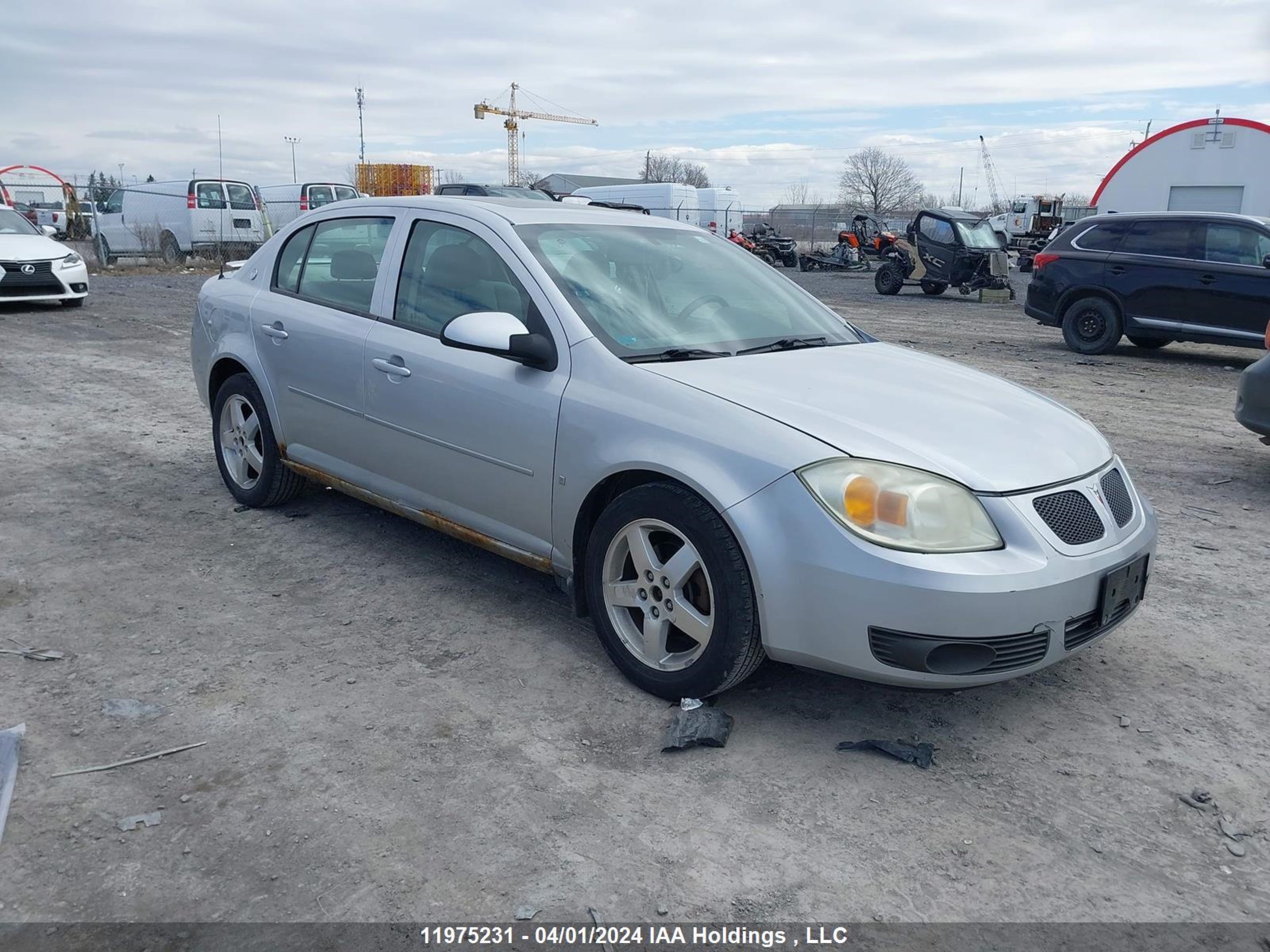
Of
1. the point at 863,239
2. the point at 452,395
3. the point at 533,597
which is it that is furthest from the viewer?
the point at 863,239

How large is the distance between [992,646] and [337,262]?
11.1ft

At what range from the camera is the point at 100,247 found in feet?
78.9

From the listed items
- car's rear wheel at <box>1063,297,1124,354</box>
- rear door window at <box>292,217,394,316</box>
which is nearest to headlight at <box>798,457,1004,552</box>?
rear door window at <box>292,217,394,316</box>

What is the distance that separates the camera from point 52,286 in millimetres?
14445

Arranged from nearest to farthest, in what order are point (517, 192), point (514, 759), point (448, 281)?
point (514, 759) < point (448, 281) < point (517, 192)

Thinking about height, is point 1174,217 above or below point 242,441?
above

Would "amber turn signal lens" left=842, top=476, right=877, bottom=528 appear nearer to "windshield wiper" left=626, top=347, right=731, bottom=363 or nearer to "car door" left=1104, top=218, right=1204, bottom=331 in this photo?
"windshield wiper" left=626, top=347, right=731, bottom=363

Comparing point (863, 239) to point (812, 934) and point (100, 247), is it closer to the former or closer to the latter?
point (100, 247)

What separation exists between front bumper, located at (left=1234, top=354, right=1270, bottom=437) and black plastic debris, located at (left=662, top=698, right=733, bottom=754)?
14.5 feet

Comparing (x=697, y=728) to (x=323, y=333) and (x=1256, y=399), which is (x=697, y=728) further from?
(x=1256, y=399)

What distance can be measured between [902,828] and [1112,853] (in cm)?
53

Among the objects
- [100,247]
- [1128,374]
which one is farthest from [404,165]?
[1128,374]

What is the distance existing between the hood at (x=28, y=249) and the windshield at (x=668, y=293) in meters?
12.6

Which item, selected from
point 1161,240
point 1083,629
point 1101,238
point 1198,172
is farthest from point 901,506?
point 1198,172
